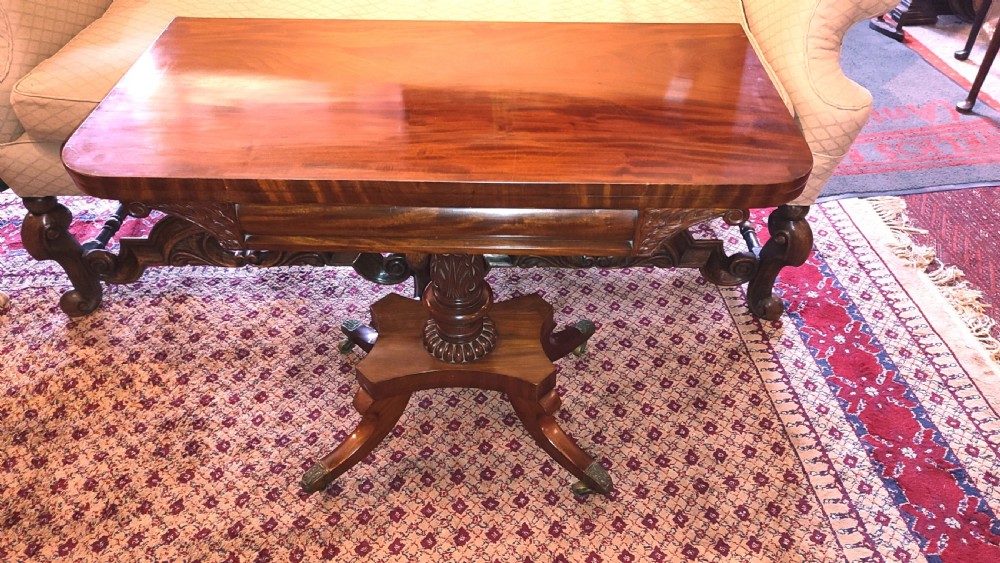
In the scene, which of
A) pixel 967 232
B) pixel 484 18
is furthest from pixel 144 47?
pixel 967 232

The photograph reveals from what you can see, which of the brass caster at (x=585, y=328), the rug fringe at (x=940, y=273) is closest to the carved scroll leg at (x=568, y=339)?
the brass caster at (x=585, y=328)

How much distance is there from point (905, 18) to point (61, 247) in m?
3.02

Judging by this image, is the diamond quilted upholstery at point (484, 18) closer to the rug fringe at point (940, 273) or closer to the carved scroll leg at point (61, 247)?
the carved scroll leg at point (61, 247)

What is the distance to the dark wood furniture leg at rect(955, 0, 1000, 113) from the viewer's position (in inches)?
86.4

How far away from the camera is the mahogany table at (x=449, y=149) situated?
885 mm

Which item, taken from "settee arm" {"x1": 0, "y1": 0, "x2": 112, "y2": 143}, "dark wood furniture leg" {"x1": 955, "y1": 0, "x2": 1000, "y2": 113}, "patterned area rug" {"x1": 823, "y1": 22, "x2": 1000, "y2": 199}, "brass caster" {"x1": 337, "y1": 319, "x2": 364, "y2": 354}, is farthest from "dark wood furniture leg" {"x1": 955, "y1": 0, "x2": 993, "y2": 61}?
"settee arm" {"x1": 0, "y1": 0, "x2": 112, "y2": 143}

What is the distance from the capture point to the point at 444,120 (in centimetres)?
98

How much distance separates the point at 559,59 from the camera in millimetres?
1131

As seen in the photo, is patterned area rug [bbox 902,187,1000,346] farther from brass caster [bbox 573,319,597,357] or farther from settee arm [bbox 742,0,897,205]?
brass caster [bbox 573,319,597,357]

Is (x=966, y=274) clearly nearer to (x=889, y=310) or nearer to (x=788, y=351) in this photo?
(x=889, y=310)

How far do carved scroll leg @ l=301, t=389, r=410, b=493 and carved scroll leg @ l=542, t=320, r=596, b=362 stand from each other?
0.34m

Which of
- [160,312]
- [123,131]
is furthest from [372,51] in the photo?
[160,312]

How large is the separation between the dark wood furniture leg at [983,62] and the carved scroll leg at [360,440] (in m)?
2.12

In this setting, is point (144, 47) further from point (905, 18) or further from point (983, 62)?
point (905, 18)
